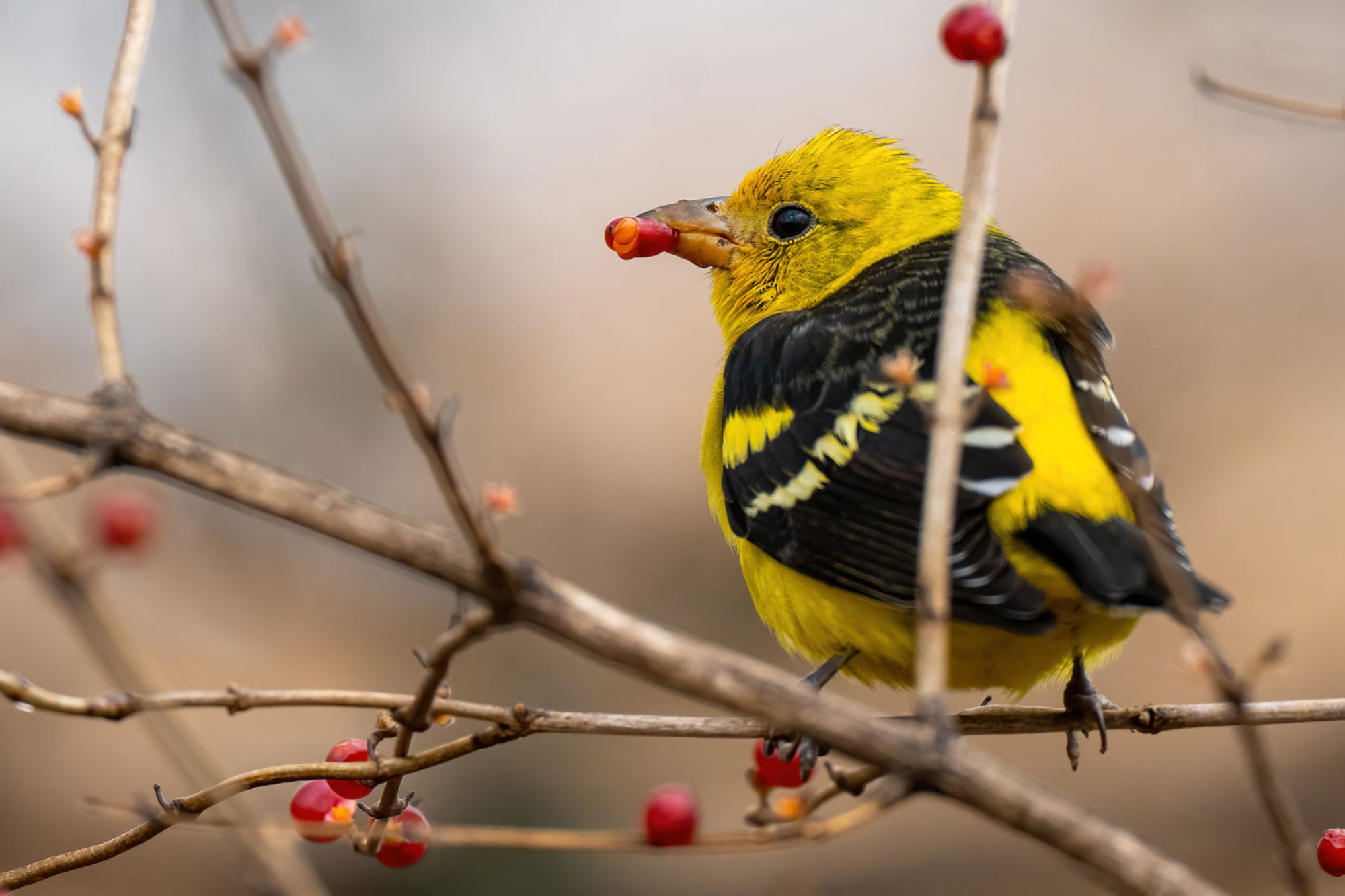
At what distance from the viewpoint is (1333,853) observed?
2.03m

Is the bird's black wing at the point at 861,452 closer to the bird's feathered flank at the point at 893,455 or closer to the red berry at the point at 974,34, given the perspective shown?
the bird's feathered flank at the point at 893,455

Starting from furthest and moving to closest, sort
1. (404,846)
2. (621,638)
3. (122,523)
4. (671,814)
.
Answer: (404,846) < (671,814) < (122,523) < (621,638)

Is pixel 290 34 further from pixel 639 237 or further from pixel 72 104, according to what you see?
pixel 639 237

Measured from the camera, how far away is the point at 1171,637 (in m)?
8.19

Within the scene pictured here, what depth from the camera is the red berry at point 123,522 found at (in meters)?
1.48

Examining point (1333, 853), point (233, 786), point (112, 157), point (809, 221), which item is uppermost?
point (809, 221)

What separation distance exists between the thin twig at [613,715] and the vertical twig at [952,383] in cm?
10

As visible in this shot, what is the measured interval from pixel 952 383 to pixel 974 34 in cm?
47

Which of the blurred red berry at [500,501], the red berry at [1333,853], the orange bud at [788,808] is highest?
the blurred red berry at [500,501]

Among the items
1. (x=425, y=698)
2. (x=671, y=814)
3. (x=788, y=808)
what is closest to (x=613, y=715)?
(x=671, y=814)

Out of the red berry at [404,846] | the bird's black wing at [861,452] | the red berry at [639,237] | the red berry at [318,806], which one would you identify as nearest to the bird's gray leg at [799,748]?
the bird's black wing at [861,452]

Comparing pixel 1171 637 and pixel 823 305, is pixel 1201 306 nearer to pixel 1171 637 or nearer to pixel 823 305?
pixel 1171 637

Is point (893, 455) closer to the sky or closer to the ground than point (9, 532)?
closer to the sky

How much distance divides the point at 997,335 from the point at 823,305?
523mm
